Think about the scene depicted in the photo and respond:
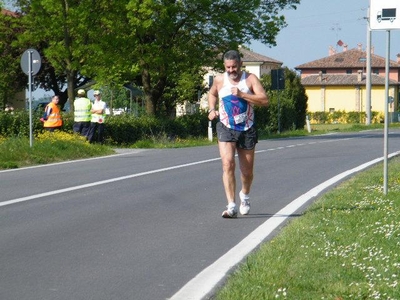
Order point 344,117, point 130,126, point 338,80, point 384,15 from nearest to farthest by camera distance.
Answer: point 384,15, point 130,126, point 344,117, point 338,80

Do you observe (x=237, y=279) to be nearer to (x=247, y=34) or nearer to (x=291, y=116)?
(x=247, y=34)

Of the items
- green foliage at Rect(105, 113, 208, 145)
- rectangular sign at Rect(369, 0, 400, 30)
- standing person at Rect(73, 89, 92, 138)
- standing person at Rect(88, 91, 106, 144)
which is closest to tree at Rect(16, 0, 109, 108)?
green foliage at Rect(105, 113, 208, 145)

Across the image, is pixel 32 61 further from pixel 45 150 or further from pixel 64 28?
pixel 64 28

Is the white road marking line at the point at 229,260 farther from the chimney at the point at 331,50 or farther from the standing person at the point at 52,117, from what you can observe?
the chimney at the point at 331,50

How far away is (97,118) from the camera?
30203 mm

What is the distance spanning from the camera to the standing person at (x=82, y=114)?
29.0m

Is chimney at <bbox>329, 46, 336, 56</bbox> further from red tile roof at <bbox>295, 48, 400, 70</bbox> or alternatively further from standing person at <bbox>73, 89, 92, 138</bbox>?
standing person at <bbox>73, 89, 92, 138</bbox>

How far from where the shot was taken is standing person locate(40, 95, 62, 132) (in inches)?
1113

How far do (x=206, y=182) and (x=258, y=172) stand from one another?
8.16 ft

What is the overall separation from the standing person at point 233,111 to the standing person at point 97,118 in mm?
18836

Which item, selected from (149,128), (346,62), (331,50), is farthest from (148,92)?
(331,50)

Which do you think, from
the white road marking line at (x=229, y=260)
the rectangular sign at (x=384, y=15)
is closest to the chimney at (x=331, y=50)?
the rectangular sign at (x=384, y=15)

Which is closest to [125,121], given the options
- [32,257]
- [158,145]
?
[158,145]

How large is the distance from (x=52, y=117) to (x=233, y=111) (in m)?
18.0
